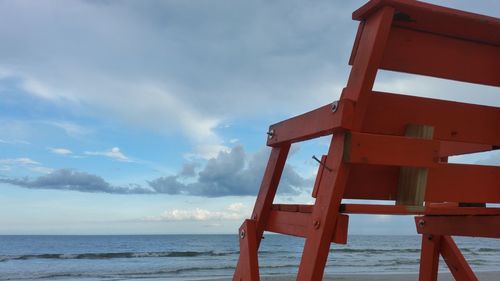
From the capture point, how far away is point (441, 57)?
2.28 meters

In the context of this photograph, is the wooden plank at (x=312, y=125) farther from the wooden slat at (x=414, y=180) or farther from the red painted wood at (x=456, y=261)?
the red painted wood at (x=456, y=261)

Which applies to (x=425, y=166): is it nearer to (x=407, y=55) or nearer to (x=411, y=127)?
(x=411, y=127)

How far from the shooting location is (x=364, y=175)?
216 cm

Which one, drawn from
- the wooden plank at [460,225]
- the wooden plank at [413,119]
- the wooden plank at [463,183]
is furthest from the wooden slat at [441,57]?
the wooden plank at [460,225]

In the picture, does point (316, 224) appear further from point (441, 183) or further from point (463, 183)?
point (463, 183)

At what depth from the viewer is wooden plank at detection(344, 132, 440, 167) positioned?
195 centimetres

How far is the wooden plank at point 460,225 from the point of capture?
2.55m

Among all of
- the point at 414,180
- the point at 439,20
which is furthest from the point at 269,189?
the point at 439,20

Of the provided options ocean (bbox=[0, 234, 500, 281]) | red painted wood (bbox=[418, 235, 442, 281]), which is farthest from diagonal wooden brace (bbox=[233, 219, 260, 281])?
ocean (bbox=[0, 234, 500, 281])

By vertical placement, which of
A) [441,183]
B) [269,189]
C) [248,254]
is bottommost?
[248,254]

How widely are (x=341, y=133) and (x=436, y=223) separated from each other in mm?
1484

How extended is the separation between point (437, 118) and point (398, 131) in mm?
220

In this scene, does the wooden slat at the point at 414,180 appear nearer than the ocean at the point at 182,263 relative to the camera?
Yes

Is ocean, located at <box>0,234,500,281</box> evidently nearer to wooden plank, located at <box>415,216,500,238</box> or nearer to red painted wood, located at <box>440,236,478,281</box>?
red painted wood, located at <box>440,236,478,281</box>
